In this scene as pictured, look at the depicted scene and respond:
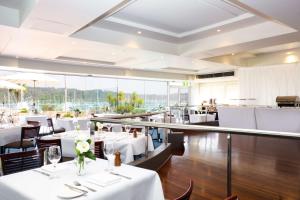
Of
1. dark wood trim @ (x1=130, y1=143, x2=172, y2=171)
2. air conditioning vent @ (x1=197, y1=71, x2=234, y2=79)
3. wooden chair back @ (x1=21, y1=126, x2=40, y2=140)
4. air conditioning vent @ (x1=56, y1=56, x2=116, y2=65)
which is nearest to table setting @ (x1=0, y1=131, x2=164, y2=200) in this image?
dark wood trim @ (x1=130, y1=143, x2=172, y2=171)

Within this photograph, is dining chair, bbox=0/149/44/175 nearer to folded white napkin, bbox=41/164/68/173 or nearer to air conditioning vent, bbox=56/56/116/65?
folded white napkin, bbox=41/164/68/173

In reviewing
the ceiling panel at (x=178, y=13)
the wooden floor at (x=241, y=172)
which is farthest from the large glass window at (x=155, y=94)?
the wooden floor at (x=241, y=172)

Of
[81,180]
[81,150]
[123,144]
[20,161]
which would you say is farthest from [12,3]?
[81,180]

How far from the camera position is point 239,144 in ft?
21.0

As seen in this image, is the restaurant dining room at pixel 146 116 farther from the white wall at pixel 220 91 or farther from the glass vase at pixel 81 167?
the white wall at pixel 220 91

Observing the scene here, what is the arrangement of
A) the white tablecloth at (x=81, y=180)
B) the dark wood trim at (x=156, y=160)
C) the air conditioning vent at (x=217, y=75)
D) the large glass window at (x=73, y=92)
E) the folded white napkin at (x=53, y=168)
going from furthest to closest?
the air conditioning vent at (x=217, y=75) → the large glass window at (x=73, y=92) → the dark wood trim at (x=156, y=160) → the folded white napkin at (x=53, y=168) → the white tablecloth at (x=81, y=180)

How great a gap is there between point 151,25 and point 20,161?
475cm

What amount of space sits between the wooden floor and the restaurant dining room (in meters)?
0.02

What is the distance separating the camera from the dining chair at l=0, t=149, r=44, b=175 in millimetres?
2311

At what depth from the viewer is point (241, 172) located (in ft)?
12.9

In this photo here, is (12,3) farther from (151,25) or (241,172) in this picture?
(241,172)

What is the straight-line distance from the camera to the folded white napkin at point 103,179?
1.64 metres

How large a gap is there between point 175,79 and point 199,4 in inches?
380

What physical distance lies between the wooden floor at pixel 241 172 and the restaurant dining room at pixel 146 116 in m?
0.02
